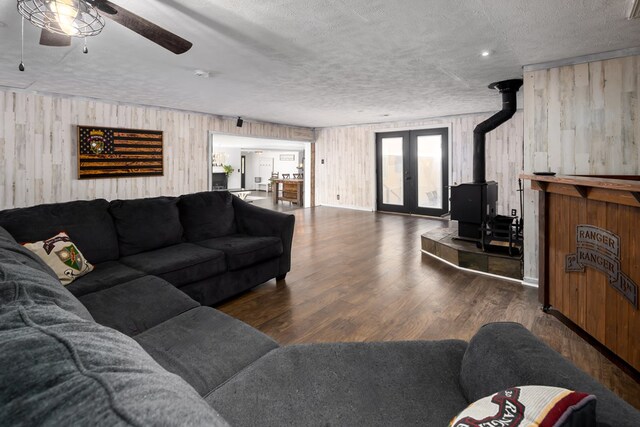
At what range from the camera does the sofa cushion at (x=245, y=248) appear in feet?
10.1

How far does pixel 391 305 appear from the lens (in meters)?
3.06

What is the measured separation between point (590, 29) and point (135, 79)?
4.72 metres

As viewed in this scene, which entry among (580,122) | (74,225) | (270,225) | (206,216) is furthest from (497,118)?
(74,225)

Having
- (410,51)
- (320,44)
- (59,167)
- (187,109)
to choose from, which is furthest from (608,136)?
(59,167)

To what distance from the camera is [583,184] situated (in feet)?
7.33

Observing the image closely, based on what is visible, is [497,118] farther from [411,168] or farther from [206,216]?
[206,216]

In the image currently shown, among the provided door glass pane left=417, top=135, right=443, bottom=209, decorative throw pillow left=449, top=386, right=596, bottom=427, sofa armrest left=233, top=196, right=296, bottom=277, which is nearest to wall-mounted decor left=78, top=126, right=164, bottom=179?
sofa armrest left=233, top=196, right=296, bottom=277

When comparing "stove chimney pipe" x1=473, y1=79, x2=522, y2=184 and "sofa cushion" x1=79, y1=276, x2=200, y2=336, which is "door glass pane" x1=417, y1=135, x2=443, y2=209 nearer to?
"stove chimney pipe" x1=473, y1=79, x2=522, y2=184

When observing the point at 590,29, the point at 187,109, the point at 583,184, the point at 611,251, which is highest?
the point at 187,109

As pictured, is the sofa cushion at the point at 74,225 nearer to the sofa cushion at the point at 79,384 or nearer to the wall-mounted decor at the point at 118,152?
the sofa cushion at the point at 79,384

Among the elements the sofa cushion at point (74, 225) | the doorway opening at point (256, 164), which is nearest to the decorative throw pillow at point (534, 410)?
the sofa cushion at point (74, 225)

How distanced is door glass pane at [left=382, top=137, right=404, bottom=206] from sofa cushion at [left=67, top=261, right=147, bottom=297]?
6.86 meters

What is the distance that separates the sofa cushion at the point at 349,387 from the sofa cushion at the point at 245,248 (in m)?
1.80

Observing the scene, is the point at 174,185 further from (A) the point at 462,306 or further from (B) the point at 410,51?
(A) the point at 462,306
